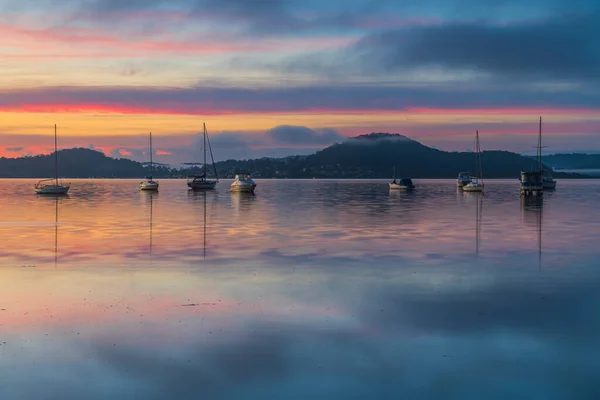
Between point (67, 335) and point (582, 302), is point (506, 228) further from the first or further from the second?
point (67, 335)

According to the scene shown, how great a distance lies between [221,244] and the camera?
3850 cm

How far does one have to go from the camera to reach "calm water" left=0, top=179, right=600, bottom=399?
1322 centimetres

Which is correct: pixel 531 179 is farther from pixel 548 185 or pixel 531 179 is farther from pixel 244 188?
pixel 244 188

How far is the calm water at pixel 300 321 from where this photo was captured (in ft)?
43.4

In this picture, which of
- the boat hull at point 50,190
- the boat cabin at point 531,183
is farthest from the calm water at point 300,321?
the boat hull at point 50,190

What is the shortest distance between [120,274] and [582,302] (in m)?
17.2

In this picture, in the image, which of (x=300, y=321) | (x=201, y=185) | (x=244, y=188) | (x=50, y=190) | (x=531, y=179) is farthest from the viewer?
(x=201, y=185)

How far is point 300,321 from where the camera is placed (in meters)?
18.4

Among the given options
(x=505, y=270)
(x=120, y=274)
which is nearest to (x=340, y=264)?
(x=505, y=270)

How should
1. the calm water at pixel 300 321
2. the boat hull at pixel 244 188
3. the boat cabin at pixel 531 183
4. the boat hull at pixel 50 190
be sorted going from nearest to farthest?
the calm water at pixel 300 321 < the boat cabin at pixel 531 183 < the boat hull at pixel 50 190 < the boat hull at pixel 244 188

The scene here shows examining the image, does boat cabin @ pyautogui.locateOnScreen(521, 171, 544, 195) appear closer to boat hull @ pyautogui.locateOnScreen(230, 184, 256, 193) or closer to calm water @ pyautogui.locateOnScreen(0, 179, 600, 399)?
boat hull @ pyautogui.locateOnScreen(230, 184, 256, 193)

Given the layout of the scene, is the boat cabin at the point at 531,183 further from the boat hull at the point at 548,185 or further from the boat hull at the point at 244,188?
the boat hull at the point at 244,188

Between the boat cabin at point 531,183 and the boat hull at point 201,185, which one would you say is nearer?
the boat cabin at point 531,183

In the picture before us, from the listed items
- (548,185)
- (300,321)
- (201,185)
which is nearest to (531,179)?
(548,185)
